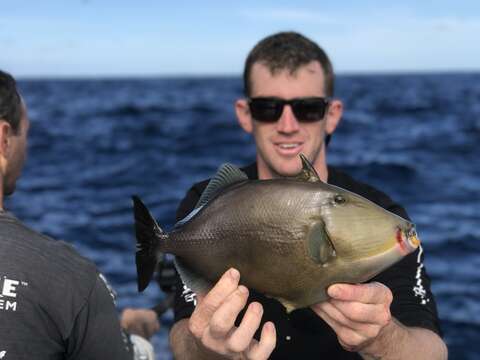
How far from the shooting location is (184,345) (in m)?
3.63

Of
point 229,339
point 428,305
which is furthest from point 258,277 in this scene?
point 428,305

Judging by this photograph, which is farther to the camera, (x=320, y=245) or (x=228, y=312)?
(x=228, y=312)

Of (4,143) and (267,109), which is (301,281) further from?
(4,143)

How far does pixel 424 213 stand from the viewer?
49.3 feet

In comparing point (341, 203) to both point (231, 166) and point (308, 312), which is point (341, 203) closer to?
point (231, 166)

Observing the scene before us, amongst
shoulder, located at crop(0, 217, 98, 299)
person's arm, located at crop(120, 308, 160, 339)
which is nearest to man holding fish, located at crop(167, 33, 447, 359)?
shoulder, located at crop(0, 217, 98, 299)

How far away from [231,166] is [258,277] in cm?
58

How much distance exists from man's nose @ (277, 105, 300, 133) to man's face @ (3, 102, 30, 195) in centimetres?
180

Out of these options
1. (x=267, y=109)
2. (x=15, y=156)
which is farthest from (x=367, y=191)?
(x=15, y=156)

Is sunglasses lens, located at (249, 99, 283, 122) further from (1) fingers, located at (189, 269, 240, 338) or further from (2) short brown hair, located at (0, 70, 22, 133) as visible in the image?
(1) fingers, located at (189, 269, 240, 338)

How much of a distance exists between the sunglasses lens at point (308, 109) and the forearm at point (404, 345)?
1651mm

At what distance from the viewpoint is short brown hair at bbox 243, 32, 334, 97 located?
15.0 feet

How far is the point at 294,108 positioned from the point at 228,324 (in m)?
2.15

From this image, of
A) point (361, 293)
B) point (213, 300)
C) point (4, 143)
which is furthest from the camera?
point (4, 143)
